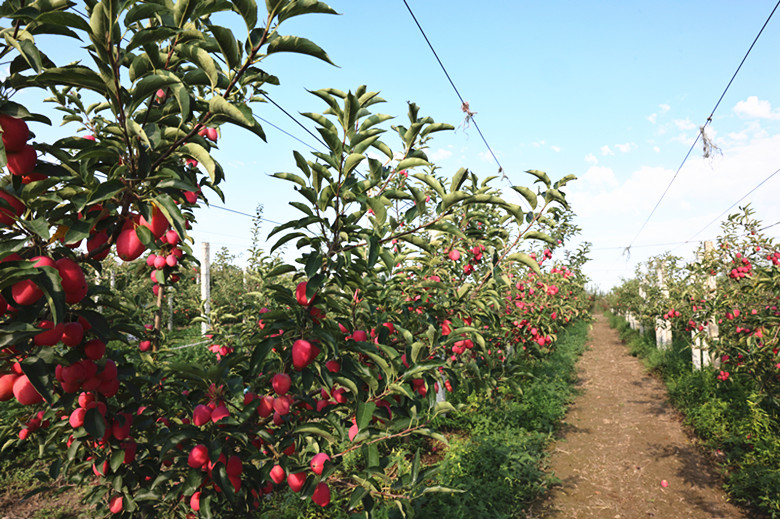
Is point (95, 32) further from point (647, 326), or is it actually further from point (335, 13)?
point (647, 326)

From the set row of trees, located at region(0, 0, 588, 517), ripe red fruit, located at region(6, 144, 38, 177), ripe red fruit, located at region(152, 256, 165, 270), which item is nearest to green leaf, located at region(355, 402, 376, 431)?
row of trees, located at region(0, 0, 588, 517)

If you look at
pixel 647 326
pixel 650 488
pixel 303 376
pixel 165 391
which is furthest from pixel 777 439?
pixel 647 326

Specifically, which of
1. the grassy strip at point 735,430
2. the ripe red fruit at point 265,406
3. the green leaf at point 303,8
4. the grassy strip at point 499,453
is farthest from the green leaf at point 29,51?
the grassy strip at point 735,430

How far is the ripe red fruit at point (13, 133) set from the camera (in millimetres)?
1006

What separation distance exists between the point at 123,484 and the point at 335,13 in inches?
79.9

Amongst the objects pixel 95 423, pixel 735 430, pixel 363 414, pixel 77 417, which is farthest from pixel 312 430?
pixel 735 430

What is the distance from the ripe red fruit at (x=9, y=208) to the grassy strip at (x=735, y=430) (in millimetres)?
6182

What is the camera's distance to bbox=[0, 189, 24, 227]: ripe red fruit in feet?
3.39

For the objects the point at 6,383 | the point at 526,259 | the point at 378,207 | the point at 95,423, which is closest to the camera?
the point at 6,383

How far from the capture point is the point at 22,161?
1066 mm

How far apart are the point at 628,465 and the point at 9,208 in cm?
721

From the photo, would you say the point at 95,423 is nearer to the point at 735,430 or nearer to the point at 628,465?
the point at 628,465

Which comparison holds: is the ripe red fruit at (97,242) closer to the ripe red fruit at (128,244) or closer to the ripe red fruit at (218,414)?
the ripe red fruit at (128,244)

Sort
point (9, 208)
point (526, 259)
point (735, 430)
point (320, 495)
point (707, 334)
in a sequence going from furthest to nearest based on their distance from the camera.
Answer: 1. point (707, 334)
2. point (735, 430)
3. point (526, 259)
4. point (320, 495)
5. point (9, 208)
